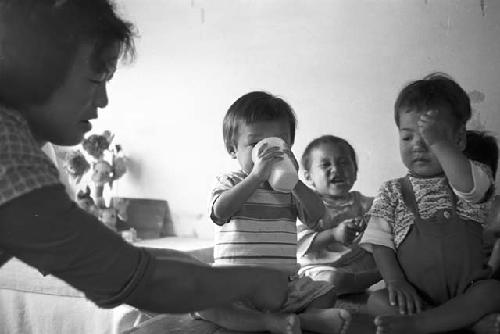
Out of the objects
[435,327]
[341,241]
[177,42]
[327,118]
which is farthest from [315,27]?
[435,327]

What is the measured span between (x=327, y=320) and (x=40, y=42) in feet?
2.05

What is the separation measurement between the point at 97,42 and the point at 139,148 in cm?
146

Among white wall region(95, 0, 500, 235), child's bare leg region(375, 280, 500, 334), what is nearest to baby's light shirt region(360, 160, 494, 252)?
child's bare leg region(375, 280, 500, 334)

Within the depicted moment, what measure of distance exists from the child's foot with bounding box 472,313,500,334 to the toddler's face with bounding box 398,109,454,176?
10.9 inches

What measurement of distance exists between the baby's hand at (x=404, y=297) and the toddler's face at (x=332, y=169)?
0.42 m

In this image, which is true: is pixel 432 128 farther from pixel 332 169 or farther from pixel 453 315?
pixel 332 169

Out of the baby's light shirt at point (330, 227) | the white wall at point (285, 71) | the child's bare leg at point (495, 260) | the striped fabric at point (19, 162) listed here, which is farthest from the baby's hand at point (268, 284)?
the white wall at point (285, 71)

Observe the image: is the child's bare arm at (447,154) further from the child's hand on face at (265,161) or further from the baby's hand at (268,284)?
the baby's hand at (268,284)

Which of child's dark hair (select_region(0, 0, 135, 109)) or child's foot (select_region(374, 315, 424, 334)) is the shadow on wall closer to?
child's foot (select_region(374, 315, 424, 334))

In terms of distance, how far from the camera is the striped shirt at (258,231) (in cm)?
106

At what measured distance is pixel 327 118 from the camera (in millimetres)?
1598

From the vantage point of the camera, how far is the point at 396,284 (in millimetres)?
979

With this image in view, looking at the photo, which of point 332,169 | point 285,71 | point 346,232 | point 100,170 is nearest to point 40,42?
point 346,232

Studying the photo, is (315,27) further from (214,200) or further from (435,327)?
(435,327)
